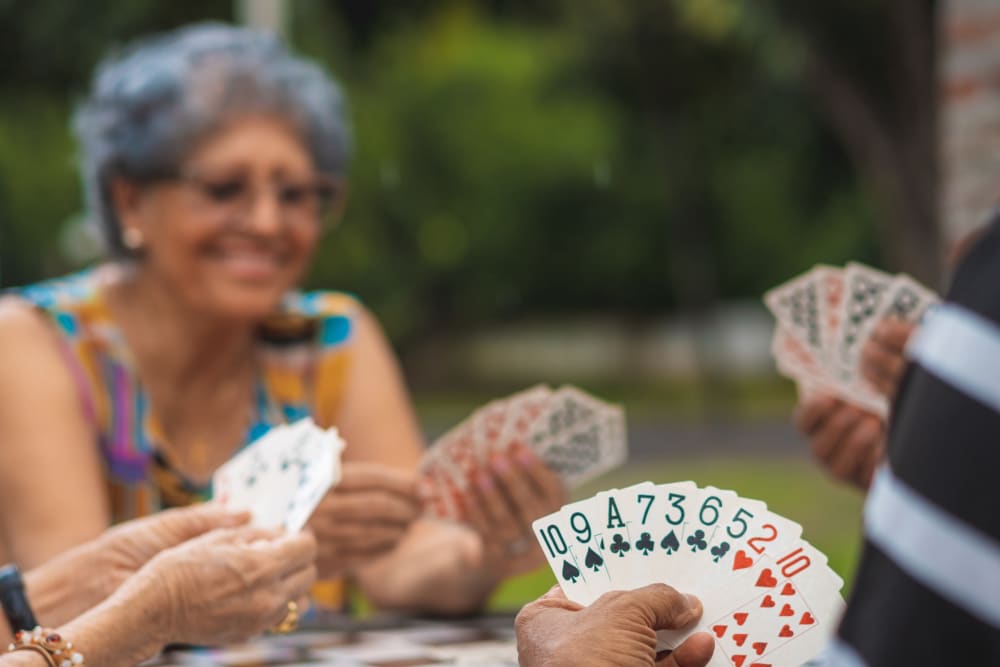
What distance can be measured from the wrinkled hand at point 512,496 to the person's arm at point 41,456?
61 centimetres

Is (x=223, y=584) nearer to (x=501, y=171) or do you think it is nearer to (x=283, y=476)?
(x=283, y=476)

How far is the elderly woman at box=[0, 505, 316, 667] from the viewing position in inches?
51.9

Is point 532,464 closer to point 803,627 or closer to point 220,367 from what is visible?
point 220,367

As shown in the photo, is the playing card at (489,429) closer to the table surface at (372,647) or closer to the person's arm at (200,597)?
the table surface at (372,647)

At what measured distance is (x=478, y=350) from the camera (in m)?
20.5

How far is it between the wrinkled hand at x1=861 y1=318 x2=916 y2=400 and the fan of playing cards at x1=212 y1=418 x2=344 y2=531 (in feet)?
2.42

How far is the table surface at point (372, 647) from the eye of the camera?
1665 mm

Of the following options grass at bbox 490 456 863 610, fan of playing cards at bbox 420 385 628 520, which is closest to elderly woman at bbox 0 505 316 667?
fan of playing cards at bbox 420 385 628 520

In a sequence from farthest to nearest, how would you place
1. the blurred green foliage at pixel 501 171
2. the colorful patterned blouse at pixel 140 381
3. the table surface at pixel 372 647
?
the blurred green foliage at pixel 501 171
the colorful patterned blouse at pixel 140 381
the table surface at pixel 372 647

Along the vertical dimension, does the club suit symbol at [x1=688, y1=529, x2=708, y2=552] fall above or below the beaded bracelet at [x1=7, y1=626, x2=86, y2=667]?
above

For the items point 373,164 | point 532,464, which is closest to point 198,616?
point 532,464

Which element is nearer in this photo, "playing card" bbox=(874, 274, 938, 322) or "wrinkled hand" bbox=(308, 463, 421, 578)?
"playing card" bbox=(874, 274, 938, 322)

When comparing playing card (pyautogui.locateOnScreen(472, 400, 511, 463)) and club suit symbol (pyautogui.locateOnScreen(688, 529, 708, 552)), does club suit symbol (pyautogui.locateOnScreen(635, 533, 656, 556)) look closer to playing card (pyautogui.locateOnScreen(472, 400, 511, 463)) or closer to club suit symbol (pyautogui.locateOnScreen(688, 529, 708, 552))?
club suit symbol (pyautogui.locateOnScreen(688, 529, 708, 552))

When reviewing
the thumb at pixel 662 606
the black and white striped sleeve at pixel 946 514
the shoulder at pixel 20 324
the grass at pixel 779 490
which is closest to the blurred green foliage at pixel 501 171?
the grass at pixel 779 490
